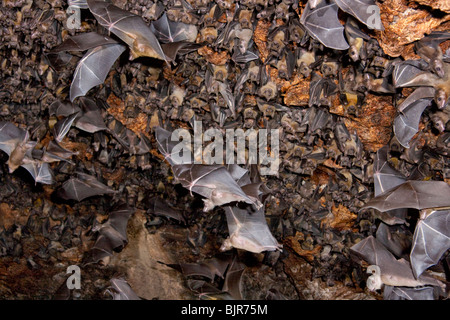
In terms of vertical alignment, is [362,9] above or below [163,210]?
above

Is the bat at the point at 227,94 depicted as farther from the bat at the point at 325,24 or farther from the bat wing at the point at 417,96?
the bat wing at the point at 417,96

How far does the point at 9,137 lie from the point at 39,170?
45cm

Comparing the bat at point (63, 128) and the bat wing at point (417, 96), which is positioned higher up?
the bat wing at point (417, 96)

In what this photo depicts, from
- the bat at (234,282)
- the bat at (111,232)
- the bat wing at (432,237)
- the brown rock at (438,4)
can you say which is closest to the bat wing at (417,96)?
the brown rock at (438,4)

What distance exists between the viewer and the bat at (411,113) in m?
3.31

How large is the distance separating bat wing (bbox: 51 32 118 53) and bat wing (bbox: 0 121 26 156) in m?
1.15

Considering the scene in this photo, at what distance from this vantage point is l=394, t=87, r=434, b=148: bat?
3.31 metres

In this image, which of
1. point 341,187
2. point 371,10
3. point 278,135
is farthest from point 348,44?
point 341,187

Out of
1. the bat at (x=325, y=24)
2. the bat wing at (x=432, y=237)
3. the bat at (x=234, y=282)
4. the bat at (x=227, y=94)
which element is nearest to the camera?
the bat at (x=325, y=24)

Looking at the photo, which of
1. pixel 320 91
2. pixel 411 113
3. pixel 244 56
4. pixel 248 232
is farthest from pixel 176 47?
pixel 411 113

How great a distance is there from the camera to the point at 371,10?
3.04m

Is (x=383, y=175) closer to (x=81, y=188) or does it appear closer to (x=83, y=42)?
(x=83, y=42)

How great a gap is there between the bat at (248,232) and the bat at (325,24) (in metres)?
1.74

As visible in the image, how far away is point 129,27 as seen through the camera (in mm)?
3426
